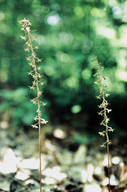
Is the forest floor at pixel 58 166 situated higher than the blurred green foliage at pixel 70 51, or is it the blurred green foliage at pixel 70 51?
the blurred green foliage at pixel 70 51

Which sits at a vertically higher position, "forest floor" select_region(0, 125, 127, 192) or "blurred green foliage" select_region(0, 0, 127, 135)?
"blurred green foliage" select_region(0, 0, 127, 135)

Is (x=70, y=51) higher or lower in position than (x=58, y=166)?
higher

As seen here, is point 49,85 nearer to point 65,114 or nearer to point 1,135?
point 65,114

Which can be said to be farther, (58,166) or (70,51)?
(70,51)

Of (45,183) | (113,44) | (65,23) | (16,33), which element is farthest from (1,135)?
(113,44)

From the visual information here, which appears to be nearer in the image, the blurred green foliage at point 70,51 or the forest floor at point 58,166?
the forest floor at point 58,166
